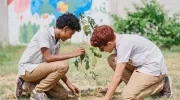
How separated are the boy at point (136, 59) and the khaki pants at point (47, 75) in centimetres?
70

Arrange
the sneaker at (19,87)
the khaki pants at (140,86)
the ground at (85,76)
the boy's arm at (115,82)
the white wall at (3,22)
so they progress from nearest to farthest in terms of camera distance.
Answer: the boy's arm at (115,82), the khaki pants at (140,86), the sneaker at (19,87), the ground at (85,76), the white wall at (3,22)

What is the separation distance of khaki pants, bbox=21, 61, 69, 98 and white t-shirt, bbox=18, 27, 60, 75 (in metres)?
0.07

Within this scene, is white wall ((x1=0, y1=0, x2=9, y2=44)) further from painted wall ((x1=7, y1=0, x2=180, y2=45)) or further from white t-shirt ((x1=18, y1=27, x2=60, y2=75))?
white t-shirt ((x1=18, y1=27, x2=60, y2=75))

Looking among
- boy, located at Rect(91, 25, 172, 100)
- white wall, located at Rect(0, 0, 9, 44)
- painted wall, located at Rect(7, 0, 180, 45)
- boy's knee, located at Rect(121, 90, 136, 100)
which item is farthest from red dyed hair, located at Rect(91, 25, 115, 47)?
white wall, located at Rect(0, 0, 9, 44)

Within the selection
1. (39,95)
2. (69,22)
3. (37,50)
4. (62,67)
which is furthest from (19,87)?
(69,22)

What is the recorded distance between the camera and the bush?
1063 centimetres

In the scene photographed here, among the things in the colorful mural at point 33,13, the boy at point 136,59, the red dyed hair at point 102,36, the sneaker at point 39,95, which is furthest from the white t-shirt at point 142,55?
the colorful mural at point 33,13

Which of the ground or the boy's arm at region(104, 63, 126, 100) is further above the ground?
the boy's arm at region(104, 63, 126, 100)

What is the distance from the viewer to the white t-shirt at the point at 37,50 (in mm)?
5160

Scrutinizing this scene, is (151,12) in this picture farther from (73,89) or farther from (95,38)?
(95,38)

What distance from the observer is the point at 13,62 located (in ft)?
29.5

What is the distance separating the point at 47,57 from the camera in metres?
5.12

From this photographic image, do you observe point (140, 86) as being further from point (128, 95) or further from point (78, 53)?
point (78, 53)

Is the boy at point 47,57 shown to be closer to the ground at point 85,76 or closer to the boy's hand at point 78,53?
the boy's hand at point 78,53
